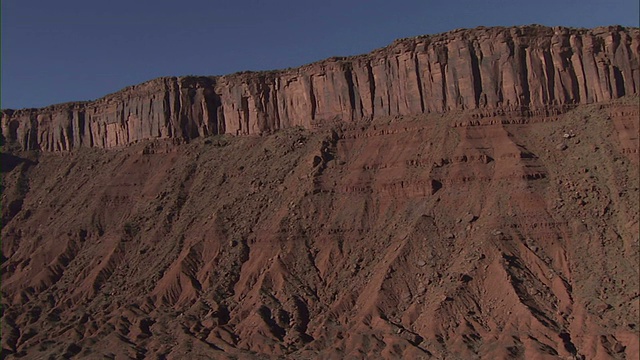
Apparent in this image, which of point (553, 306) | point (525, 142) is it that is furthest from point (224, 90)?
point (553, 306)

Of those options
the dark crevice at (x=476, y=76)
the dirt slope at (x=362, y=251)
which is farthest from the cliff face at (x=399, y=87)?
the dirt slope at (x=362, y=251)

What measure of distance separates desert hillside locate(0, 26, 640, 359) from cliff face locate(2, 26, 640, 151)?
227 millimetres

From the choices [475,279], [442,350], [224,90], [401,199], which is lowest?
[442,350]

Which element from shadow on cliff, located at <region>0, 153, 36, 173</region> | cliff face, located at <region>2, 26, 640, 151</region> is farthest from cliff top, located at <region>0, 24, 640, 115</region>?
shadow on cliff, located at <region>0, 153, 36, 173</region>

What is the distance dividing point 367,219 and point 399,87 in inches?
661

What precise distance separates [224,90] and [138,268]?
27.8 metres

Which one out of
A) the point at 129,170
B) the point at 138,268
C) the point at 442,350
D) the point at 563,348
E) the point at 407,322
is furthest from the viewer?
the point at 129,170

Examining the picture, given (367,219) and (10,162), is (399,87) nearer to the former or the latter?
(367,219)

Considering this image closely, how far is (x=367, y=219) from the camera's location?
233 feet

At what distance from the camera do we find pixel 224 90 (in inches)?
3738

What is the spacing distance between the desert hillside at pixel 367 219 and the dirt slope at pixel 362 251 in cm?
19

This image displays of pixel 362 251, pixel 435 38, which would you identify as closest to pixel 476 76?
pixel 435 38

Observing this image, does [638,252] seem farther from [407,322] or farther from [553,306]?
[407,322]

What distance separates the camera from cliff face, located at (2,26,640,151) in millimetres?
72625
